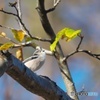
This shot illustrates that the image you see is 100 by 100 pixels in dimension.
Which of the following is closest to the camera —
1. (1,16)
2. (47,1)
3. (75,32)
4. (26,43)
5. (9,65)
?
(9,65)

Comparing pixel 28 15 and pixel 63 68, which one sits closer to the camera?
pixel 63 68

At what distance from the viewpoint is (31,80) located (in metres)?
0.65

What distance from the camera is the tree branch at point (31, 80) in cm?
61

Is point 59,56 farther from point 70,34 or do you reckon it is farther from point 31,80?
point 31,80

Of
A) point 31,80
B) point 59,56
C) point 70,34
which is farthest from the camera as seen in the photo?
point 59,56

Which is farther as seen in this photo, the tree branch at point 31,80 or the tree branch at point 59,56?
Answer: the tree branch at point 59,56

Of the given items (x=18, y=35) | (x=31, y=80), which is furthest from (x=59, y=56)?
(x=31, y=80)

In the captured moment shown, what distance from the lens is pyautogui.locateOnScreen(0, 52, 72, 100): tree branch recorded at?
61 cm

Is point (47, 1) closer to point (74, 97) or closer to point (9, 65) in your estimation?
point (74, 97)

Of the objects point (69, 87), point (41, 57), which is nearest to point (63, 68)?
point (69, 87)

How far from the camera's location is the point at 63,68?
2.81 feet

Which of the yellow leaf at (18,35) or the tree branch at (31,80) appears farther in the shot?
the yellow leaf at (18,35)

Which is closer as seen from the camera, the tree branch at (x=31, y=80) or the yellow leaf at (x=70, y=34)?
the tree branch at (x=31, y=80)

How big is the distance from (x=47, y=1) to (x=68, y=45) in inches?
13.4
